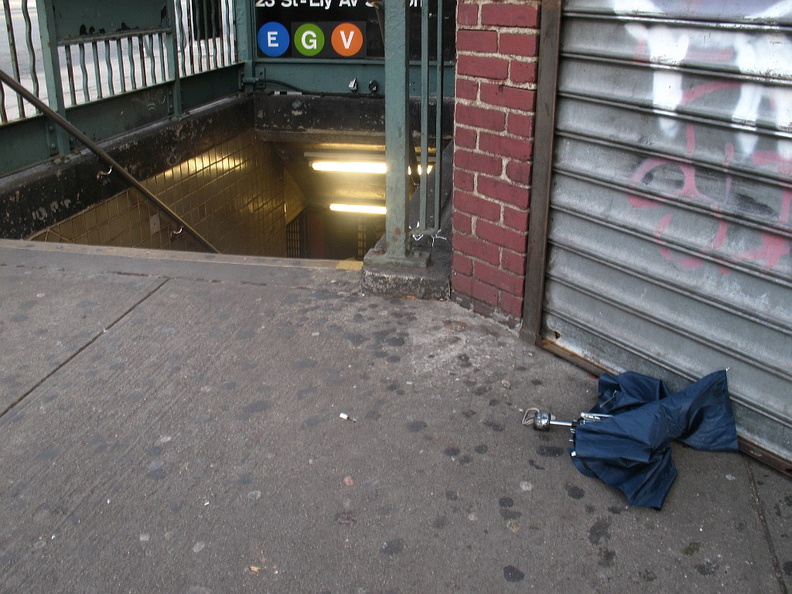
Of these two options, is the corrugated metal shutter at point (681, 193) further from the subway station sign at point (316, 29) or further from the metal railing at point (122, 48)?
the subway station sign at point (316, 29)

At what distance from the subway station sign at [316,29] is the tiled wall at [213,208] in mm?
1015

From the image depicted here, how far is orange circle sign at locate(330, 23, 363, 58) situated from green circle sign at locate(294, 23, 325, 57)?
14cm

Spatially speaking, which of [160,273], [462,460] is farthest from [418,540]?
[160,273]

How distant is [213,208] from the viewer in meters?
7.79

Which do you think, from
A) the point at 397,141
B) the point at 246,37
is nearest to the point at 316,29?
the point at 246,37

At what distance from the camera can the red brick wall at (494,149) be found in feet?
10.5

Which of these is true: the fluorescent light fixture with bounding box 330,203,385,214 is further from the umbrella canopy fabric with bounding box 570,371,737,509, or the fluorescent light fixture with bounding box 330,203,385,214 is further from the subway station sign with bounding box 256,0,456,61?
the umbrella canopy fabric with bounding box 570,371,737,509

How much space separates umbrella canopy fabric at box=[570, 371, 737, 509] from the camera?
8.31 ft

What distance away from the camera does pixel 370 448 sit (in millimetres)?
2793

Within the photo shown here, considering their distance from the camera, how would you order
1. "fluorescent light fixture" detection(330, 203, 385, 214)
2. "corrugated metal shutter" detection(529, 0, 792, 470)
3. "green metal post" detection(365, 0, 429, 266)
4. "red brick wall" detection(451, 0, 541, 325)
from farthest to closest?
"fluorescent light fixture" detection(330, 203, 385, 214) < "green metal post" detection(365, 0, 429, 266) < "red brick wall" detection(451, 0, 541, 325) < "corrugated metal shutter" detection(529, 0, 792, 470)

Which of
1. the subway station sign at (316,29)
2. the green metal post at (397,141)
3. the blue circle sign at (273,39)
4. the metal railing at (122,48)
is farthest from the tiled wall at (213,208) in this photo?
the green metal post at (397,141)

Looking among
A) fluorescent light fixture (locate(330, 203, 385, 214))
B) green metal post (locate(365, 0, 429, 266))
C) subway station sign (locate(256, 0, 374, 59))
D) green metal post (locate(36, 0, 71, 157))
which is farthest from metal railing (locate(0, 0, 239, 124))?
green metal post (locate(365, 0, 429, 266))

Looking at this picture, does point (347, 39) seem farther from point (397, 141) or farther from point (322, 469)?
point (322, 469)

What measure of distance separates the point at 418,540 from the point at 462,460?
43 cm
